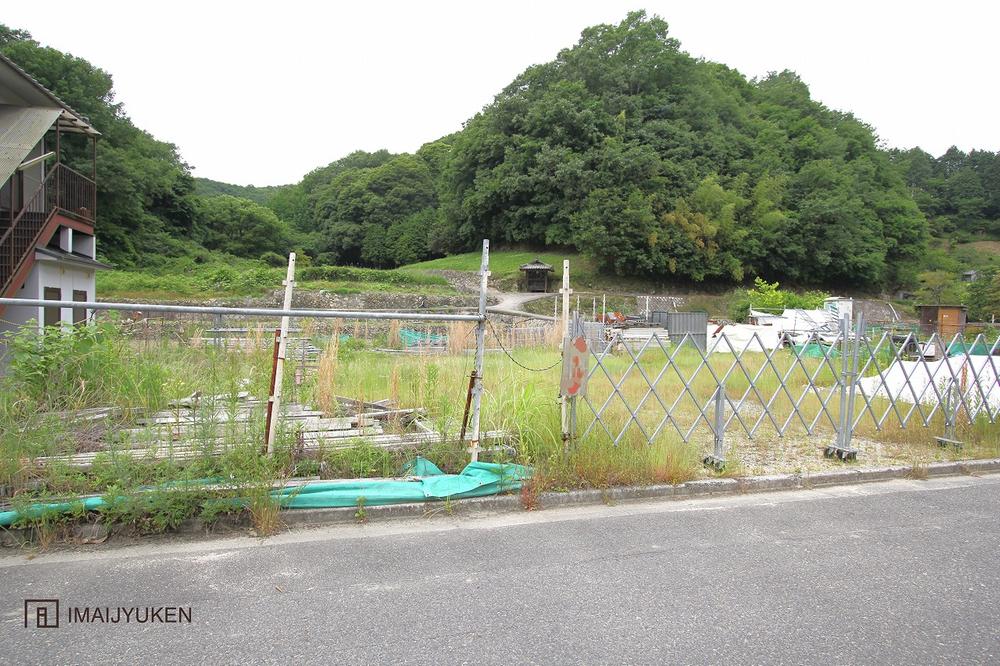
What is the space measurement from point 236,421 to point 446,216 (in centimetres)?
5221

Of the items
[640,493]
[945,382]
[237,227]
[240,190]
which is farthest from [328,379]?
[240,190]

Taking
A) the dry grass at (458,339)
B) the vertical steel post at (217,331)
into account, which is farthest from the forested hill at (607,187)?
the vertical steel post at (217,331)

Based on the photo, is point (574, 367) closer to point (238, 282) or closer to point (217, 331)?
point (217, 331)

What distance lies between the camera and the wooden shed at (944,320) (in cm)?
1969

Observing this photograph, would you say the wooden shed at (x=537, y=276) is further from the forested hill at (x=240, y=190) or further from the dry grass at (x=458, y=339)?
the forested hill at (x=240, y=190)

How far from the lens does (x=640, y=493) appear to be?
5.35m

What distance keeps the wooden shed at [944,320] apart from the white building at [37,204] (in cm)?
2535

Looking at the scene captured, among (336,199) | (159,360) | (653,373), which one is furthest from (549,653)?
(336,199)

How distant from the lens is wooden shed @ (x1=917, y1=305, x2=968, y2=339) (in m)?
19.7

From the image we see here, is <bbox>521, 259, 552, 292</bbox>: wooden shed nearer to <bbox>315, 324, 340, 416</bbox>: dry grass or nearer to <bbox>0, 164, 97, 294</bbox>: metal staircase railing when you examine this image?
<bbox>0, 164, 97, 294</bbox>: metal staircase railing

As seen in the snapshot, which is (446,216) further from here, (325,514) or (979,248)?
(979,248)

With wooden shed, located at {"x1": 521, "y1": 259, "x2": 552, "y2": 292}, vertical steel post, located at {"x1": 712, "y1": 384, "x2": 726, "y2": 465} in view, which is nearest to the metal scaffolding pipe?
vertical steel post, located at {"x1": 712, "y1": 384, "x2": 726, "y2": 465}

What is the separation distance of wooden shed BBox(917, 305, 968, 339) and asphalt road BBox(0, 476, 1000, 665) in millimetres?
18809

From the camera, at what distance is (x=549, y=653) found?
2793mm
